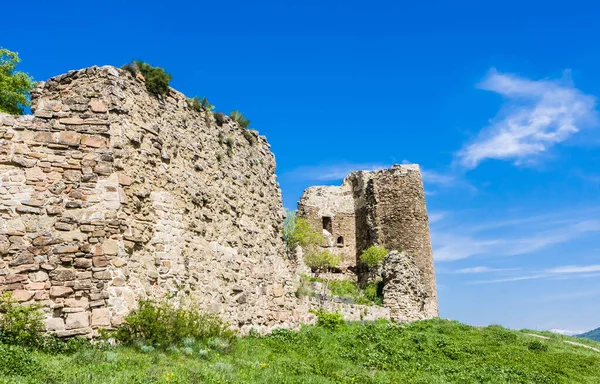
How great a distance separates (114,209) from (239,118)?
6.16 meters

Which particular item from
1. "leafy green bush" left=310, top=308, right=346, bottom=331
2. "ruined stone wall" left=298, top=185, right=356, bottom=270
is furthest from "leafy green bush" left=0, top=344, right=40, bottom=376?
"ruined stone wall" left=298, top=185, right=356, bottom=270

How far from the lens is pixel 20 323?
8.05 meters

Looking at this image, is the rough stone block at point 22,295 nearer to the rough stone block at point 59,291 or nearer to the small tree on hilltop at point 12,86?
the rough stone block at point 59,291

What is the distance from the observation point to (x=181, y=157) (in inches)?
465

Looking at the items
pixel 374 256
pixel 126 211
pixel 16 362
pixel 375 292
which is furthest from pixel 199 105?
pixel 374 256

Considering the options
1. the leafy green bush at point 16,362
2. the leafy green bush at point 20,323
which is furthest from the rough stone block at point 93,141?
the leafy green bush at point 16,362

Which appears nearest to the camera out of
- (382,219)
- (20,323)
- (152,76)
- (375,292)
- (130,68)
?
(20,323)

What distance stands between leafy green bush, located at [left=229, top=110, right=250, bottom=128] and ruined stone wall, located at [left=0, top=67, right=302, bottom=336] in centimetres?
126

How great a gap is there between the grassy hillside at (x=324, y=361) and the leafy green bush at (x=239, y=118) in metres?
6.08

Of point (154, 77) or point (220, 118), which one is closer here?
point (154, 77)

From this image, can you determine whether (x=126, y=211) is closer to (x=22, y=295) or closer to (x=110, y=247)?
(x=110, y=247)

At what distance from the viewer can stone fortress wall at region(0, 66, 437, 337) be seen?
888 centimetres

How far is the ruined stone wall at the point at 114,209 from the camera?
29.0ft

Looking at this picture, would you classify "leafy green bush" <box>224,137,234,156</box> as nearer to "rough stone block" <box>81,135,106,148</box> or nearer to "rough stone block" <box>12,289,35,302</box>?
"rough stone block" <box>81,135,106,148</box>
